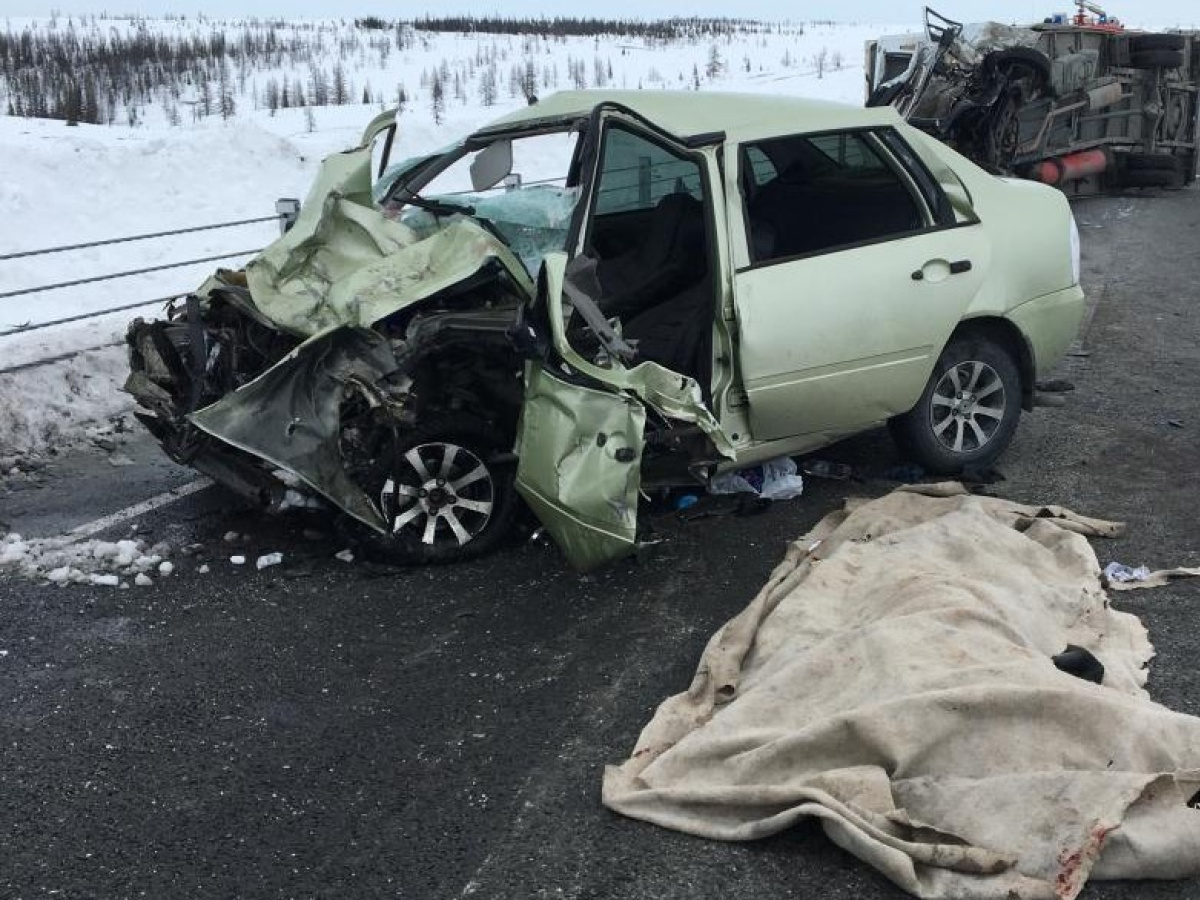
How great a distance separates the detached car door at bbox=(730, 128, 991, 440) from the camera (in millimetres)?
5359

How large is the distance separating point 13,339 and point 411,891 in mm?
7043

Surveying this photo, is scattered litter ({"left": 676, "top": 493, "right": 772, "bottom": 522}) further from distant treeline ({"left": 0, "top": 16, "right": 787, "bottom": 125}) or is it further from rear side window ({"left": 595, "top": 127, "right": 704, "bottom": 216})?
distant treeline ({"left": 0, "top": 16, "right": 787, "bottom": 125})

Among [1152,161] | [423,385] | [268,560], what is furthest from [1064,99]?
[268,560]

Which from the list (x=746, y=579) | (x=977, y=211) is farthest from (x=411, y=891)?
(x=977, y=211)

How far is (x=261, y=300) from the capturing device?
5.19 metres

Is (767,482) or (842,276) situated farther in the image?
(767,482)

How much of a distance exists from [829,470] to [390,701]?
2.94 meters

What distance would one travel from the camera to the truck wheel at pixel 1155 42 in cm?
1673

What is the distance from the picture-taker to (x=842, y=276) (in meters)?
5.51

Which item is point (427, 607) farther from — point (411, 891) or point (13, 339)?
point (13, 339)

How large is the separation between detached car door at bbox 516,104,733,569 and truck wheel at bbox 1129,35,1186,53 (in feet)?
48.4

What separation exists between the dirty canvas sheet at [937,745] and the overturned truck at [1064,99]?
9416 millimetres

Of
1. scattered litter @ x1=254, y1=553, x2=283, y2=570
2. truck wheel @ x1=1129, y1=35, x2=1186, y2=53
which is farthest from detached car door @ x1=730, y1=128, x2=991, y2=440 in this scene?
truck wheel @ x1=1129, y1=35, x2=1186, y2=53

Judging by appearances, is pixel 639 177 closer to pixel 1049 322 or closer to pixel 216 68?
pixel 1049 322
